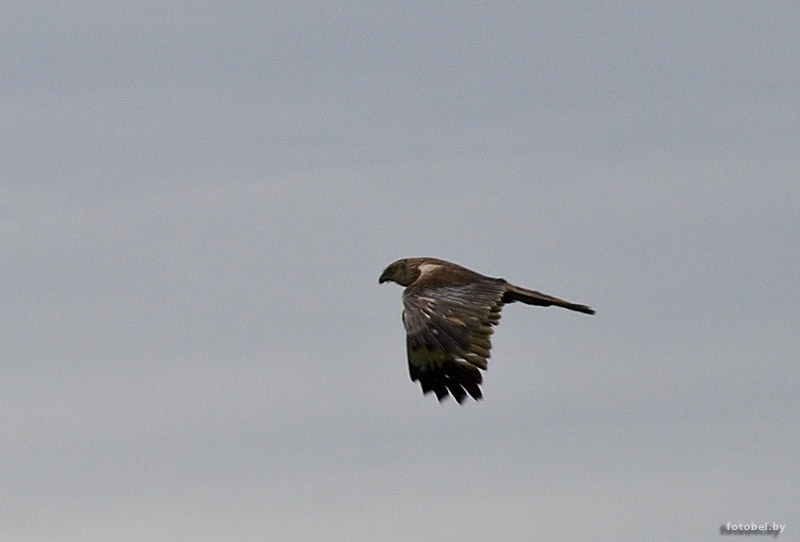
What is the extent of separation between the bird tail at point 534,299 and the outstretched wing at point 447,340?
234 cm

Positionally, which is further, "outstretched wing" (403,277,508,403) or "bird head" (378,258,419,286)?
"bird head" (378,258,419,286)

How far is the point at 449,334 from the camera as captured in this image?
37.5 metres

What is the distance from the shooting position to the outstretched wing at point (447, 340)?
37375 mm

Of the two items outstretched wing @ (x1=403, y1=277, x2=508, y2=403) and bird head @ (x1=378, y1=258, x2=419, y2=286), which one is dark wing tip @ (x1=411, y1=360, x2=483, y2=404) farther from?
bird head @ (x1=378, y1=258, x2=419, y2=286)

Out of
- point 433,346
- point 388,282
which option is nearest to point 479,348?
point 433,346

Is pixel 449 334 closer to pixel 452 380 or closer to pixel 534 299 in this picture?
pixel 452 380

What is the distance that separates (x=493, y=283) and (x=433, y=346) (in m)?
2.86

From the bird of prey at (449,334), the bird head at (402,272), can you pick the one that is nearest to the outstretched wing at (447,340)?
the bird of prey at (449,334)

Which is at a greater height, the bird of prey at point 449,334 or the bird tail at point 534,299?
the bird tail at point 534,299

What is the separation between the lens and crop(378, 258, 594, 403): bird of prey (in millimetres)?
37406

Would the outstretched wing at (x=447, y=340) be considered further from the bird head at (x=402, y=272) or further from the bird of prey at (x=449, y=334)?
the bird head at (x=402, y=272)

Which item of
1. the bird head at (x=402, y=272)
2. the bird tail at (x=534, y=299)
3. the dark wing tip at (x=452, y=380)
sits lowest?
the dark wing tip at (x=452, y=380)

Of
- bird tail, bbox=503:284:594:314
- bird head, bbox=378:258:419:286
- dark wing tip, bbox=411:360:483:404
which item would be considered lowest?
dark wing tip, bbox=411:360:483:404

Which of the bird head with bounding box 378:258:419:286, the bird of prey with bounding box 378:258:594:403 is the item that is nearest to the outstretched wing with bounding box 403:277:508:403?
the bird of prey with bounding box 378:258:594:403
